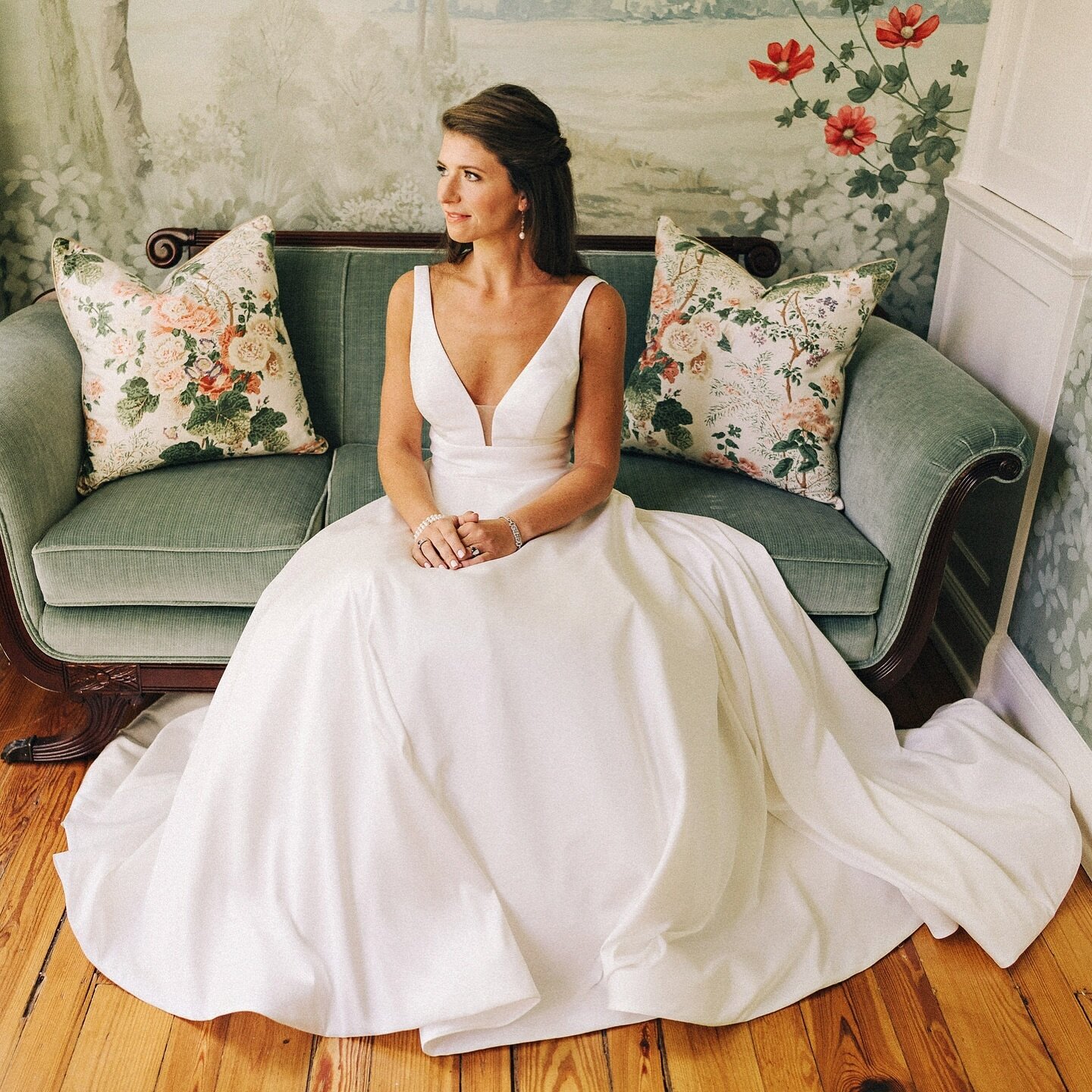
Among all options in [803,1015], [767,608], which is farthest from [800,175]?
[803,1015]

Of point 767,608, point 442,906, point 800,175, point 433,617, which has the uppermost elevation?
point 800,175

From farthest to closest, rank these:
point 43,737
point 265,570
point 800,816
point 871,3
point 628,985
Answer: point 871,3 → point 43,737 → point 265,570 → point 800,816 → point 628,985

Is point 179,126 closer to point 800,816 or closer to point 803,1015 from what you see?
point 800,816

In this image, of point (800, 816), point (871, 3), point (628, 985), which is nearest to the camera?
point (628, 985)

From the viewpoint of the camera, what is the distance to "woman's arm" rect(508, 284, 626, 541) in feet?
6.72

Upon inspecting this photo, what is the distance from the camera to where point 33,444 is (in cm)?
213

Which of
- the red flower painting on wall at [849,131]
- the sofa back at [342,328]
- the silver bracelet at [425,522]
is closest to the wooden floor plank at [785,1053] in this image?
the silver bracelet at [425,522]

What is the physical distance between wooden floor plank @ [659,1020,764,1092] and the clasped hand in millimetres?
773

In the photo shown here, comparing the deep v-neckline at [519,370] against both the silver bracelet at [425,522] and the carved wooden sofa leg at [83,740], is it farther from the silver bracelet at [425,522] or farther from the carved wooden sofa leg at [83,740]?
the carved wooden sofa leg at [83,740]

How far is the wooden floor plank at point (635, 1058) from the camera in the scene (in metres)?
1.60

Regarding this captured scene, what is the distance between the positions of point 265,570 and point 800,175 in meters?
1.65

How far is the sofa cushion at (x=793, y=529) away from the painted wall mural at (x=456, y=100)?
822 millimetres

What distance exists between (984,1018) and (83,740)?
1.70 meters

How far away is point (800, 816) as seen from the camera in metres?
1.99
